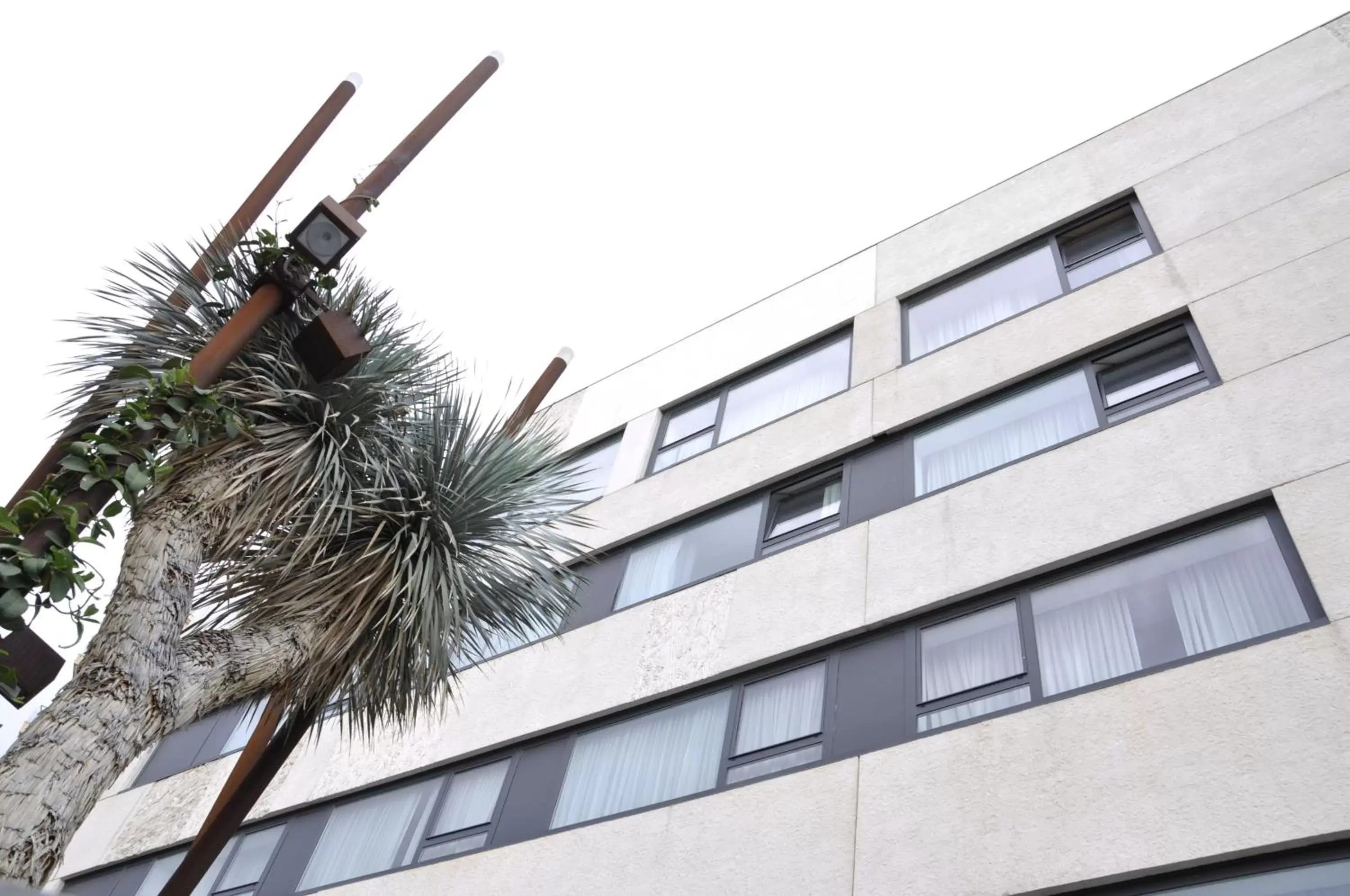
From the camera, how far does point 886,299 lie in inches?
499

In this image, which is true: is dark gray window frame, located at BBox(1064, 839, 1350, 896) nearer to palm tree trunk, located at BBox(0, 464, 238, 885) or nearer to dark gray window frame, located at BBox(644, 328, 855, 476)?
palm tree trunk, located at BBox(0, 464, 238, 885)

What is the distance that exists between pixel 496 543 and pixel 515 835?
147 inches

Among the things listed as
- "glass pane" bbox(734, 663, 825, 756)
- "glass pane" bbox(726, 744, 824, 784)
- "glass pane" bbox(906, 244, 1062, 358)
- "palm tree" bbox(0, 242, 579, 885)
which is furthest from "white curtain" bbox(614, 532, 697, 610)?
"palm tree" bbox(0, 242, 579, 885)

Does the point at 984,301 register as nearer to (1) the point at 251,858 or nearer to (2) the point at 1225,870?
(2) the point at 1225,870

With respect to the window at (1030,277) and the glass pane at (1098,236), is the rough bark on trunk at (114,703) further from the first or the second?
the glass pane at (1098,236)

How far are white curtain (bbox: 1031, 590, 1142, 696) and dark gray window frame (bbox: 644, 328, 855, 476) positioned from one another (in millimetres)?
4571

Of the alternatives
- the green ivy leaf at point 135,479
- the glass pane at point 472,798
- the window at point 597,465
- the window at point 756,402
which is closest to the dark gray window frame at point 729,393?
the window at point 756,402

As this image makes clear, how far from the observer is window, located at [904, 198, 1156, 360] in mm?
10969

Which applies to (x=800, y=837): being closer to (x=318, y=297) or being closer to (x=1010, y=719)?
(x=1010, y=719)

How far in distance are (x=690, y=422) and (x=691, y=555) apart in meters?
2.83

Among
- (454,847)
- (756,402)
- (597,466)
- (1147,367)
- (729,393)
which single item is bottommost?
(454,847)

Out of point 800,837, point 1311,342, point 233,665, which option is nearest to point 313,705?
point 233,665

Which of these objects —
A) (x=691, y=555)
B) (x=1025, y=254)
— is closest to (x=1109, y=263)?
(x=1025, y=254)

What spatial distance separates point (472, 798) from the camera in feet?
33.7
